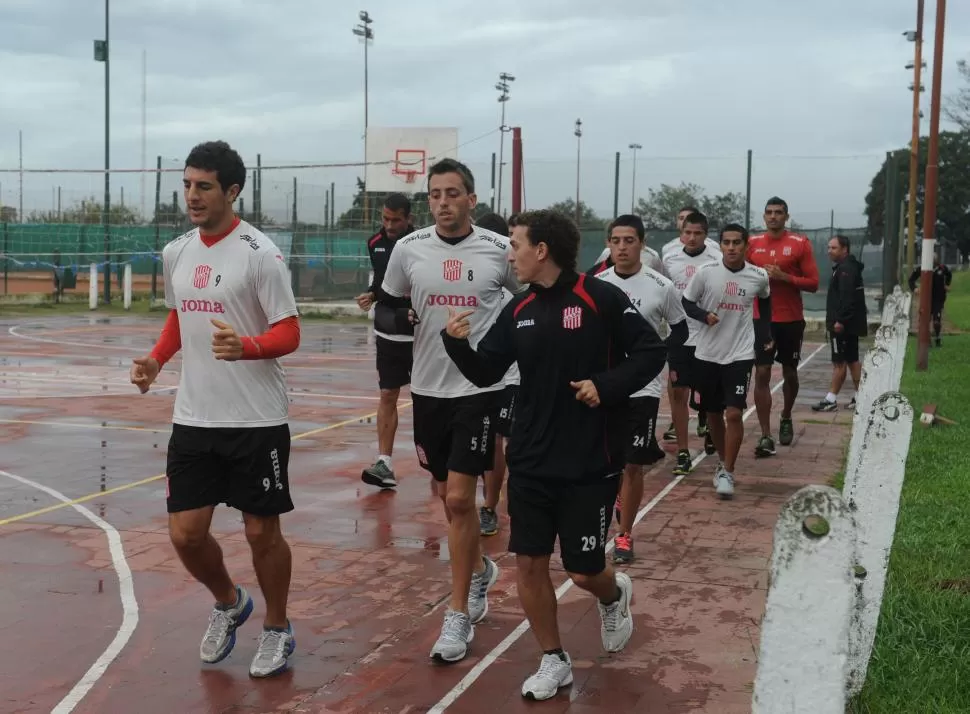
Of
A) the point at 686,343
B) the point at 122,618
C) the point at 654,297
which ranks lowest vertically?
the point at 122,618

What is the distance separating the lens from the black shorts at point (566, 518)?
509 centimetres

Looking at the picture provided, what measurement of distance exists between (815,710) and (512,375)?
4483mm

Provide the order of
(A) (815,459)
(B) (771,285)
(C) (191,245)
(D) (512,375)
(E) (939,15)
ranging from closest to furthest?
(C) (191,245), (D) (512,375), (A) (815,459), (B) (771,285), (E) (939,15)

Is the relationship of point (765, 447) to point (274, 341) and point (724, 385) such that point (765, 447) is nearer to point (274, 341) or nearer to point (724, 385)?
point (724, 385)

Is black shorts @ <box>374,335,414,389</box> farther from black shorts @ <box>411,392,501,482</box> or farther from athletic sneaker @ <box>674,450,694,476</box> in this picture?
black shorts @ <box>411,392,501,482</box>

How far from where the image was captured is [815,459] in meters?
11.2

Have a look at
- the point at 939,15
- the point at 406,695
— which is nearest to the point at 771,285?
the point at 406,695

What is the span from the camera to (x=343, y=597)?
655 centimetres

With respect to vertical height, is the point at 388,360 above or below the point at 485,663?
above

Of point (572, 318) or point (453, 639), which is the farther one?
point (453, 639)

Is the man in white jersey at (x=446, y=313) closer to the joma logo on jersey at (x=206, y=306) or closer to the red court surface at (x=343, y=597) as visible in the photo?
the red court surface at (x=343, y=597)

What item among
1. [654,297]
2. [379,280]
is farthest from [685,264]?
Result: [654,297]

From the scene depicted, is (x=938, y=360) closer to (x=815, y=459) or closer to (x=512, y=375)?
(x=815, y=459)

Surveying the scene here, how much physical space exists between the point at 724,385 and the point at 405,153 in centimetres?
2576
